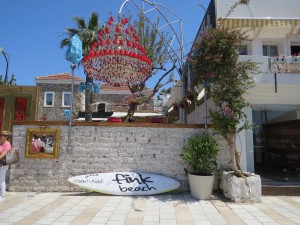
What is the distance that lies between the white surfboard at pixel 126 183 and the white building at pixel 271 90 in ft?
8.89

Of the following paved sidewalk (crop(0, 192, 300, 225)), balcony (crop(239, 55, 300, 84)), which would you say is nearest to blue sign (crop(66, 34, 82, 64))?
paved sidewalk (crop(0, 192, 300, 225))

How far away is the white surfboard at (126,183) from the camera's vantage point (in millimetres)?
6742

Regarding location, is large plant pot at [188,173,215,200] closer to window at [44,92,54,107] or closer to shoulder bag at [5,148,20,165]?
shoulder bag at [5,148,20,165]

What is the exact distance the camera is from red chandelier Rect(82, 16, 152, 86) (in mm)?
5191

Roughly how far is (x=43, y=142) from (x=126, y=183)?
9.37ft

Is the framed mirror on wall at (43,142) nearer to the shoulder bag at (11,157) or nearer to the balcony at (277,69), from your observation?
the shoulder bag at (11,157)

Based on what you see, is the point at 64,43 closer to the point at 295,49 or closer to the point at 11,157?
the point at 11,157

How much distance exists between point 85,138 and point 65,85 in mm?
20795

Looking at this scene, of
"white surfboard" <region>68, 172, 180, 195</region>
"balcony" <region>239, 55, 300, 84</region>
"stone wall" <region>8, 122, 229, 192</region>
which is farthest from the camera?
"balcony" <region>239, 55, 300, 84</region>

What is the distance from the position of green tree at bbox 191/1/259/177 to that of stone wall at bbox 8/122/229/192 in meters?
0.89

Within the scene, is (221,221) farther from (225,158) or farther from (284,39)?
(284,39)

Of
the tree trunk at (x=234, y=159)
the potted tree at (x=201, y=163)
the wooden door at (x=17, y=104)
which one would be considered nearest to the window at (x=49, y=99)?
the wooden door at (x=17, y=104)

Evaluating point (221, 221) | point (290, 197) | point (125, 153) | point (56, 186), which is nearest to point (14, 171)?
point (56, 186)

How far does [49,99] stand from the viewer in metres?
26.4
